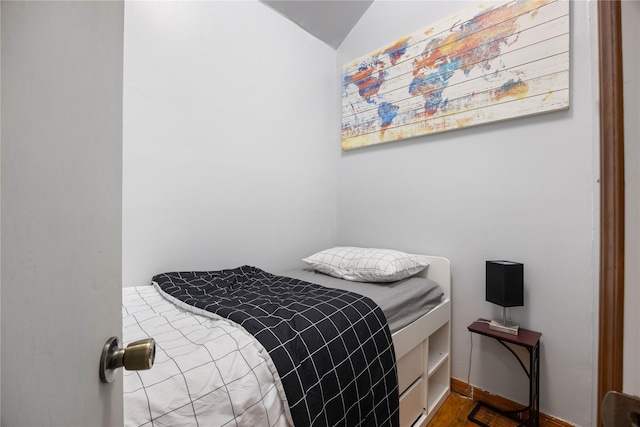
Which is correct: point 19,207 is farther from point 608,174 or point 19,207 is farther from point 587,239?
point 587,239

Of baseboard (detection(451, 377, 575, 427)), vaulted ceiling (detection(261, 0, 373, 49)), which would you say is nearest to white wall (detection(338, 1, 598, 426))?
baseboard (detection(451, 377, 575, 427))

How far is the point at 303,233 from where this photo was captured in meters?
2.39

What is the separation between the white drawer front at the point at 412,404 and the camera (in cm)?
141

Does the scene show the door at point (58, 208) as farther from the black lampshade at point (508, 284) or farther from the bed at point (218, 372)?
the black lampshade at point (508, 284)

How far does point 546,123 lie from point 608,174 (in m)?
1.46

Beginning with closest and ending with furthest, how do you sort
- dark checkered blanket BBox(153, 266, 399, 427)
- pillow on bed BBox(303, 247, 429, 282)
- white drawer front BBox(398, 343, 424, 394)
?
dark checkered blanket BBox(153, 266, 399, 427)
white drawer front BBox(398, 343, 424, 394)
pillow on bed BBox(303, 247, 429, 282)

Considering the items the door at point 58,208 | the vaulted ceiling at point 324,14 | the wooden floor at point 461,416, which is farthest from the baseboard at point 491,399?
the vaulted ceiling at point 324,14

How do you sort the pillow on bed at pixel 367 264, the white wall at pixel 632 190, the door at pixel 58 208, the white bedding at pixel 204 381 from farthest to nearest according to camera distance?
the pillow on bed at pixel 367 264 → the white bedding at pixel 204 381 → the white wall at pixel 632 190 → the door at pixel 58 208

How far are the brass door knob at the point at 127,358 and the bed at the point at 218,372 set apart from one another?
0.89ft

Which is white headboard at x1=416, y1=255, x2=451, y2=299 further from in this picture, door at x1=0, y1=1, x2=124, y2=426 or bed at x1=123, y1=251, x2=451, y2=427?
door at x1=0, y1=1, x2=124, y2=426

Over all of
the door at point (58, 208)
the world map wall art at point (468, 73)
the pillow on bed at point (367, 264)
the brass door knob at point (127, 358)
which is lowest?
the pillow on bed at point (367, 264)

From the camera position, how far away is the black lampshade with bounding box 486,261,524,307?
1494 mm

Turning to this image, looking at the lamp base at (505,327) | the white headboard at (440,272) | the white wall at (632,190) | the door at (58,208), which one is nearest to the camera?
the door at (58,208)

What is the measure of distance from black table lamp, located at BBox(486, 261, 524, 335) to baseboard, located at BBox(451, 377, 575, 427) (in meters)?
0.49
